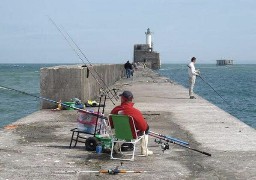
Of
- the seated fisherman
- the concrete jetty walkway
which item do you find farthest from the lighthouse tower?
the seated fisherman

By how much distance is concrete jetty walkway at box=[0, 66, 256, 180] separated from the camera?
6246 millimetres

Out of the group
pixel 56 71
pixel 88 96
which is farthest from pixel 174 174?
pixel 88 96

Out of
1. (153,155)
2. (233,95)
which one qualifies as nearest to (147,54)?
(233,95)

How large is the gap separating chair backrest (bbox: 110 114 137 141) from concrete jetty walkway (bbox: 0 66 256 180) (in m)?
0.37

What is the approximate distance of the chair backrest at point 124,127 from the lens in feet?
22.8

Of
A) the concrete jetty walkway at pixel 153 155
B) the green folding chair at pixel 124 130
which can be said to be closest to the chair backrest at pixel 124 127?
the green folding chair at pixel 124 130

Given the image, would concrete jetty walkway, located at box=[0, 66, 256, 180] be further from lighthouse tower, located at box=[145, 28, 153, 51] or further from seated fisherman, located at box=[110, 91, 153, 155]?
lighthouse tower, located at box=[145, 28, 153, 51]

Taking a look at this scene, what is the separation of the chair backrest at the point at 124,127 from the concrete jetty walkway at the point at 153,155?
367mm

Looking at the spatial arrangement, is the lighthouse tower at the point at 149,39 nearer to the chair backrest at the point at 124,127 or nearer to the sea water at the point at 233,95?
the sea water at the point at 233,95

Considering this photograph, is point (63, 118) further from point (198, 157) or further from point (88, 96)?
point (198, 157)

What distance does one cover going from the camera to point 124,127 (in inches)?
276

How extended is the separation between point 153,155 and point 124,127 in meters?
0.71

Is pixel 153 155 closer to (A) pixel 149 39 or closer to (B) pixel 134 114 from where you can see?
(B) pixel 134 114

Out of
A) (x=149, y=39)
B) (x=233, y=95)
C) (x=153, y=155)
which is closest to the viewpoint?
(x=153, y=155)
